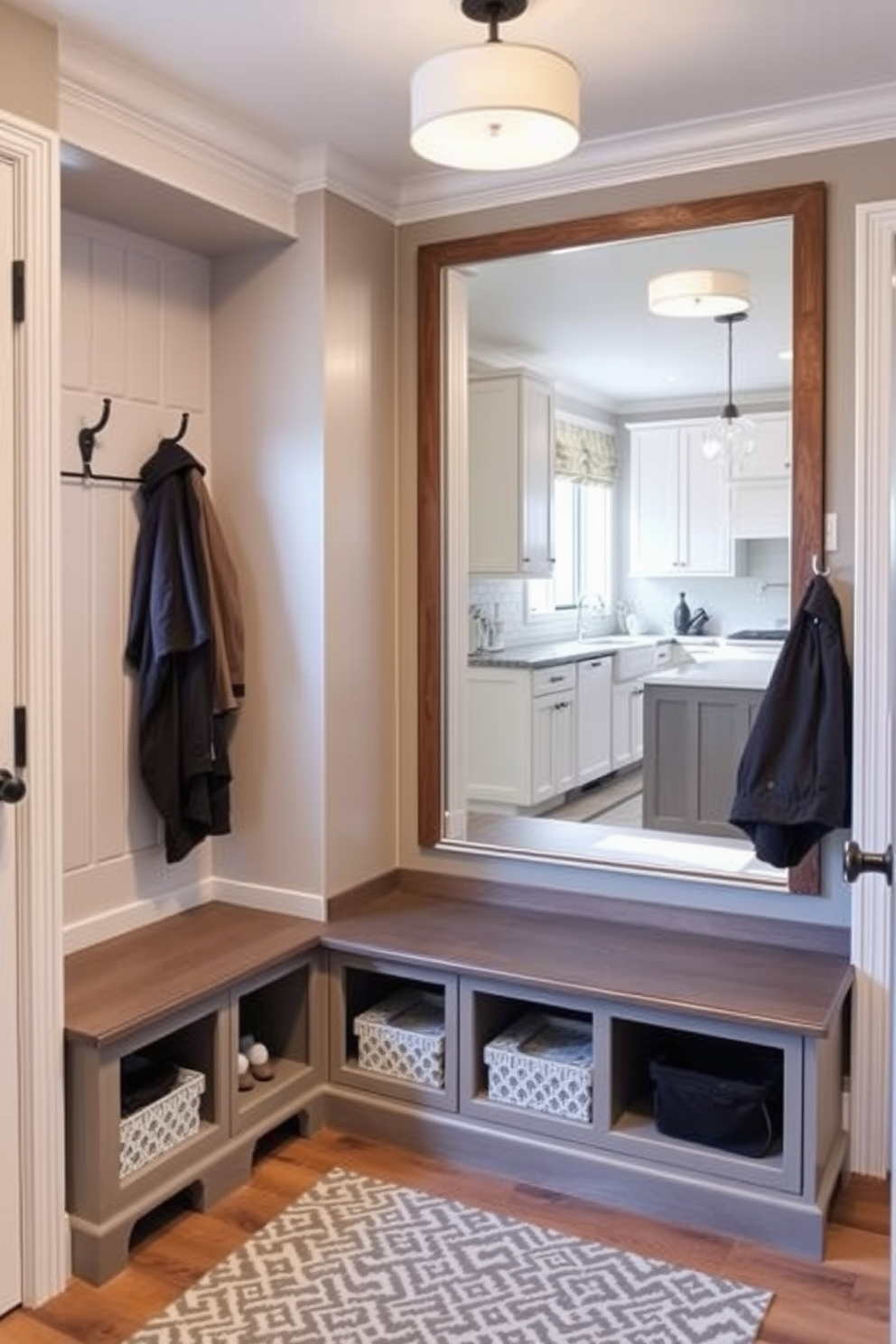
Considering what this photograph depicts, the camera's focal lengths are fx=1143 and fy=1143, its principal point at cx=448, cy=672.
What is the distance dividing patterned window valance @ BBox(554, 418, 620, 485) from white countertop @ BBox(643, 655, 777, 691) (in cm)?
62

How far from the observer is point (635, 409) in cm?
Result: 334

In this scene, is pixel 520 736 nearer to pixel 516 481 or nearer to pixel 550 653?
pixel 550 653

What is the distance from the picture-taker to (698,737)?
3.14m

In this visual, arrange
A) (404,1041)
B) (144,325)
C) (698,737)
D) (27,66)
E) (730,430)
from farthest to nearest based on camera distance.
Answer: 1. (698,737)
2. (730,430)
3. (144,325)
4. (404,1041)
5. (27,66)

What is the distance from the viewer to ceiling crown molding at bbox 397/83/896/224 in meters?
2.58

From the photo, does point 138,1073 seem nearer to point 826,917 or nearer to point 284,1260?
point 284,1260

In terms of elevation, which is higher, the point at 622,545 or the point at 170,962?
the point at 622,545

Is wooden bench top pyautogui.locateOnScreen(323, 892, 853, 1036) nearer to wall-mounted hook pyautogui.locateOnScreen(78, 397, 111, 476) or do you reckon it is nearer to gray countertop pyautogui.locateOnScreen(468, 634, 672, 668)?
gray countertop pyautogui.locateOnScreen(468, 634, 672, 668)

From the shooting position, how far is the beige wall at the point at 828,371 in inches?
104

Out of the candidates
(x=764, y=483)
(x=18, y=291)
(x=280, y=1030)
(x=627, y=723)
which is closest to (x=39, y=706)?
(x=18, y=291)

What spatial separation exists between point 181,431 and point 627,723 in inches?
58.5

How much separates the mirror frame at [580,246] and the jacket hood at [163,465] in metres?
0.68

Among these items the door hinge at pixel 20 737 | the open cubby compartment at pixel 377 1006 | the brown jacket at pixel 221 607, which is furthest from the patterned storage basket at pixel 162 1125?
the brown jacket at pixel 221 607

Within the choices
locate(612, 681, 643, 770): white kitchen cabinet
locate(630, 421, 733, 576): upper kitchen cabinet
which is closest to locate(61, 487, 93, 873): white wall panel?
locate(612, 681, 643, 770): white kitchen cabinet
